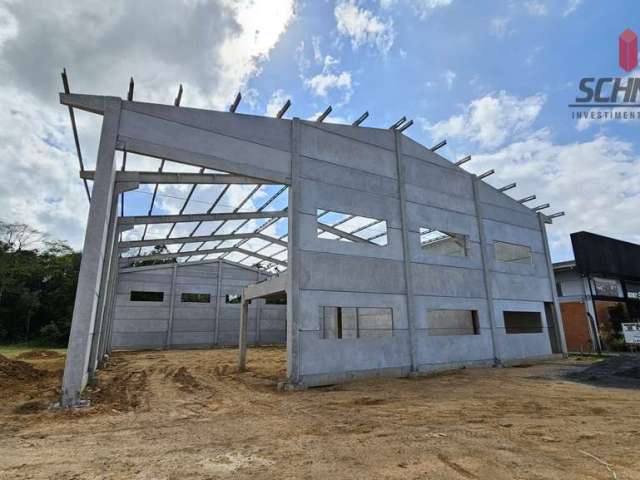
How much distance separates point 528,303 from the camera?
1700 centimetres

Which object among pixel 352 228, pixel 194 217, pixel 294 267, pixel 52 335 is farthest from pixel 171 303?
pixel 294 267

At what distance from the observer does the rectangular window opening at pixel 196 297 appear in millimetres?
30306

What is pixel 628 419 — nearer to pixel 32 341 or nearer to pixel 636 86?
pixel 636 86

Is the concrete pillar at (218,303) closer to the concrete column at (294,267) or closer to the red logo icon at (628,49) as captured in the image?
the concrete column at (294,267)

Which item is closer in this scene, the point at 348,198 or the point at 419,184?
the point at 348,198

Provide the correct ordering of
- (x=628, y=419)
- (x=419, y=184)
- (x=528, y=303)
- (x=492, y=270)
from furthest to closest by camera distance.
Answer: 1. (x=528, y=303)
2. (x=492, y=270)
3. (x=419, y=184)
4. (x=628, y=419)

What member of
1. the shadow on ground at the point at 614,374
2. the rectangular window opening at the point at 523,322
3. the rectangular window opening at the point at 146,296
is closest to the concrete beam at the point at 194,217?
the rectangular window opening at the point at 523,322

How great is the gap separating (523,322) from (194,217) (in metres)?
17.4

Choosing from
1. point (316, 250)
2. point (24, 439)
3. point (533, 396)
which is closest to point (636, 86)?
point (533, 396)

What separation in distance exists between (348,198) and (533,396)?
7.83 m

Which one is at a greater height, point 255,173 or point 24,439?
point 255,173

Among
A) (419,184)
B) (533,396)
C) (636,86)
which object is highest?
(636,86)

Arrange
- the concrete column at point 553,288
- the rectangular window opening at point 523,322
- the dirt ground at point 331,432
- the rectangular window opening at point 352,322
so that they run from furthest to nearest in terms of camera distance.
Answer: the rectangular window opening at point 352,322 < the concrete column at point 553,288 < the rectangular window opening at point 523,322 < the dirt ground at point 331,432

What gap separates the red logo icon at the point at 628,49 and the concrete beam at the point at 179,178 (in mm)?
13108
